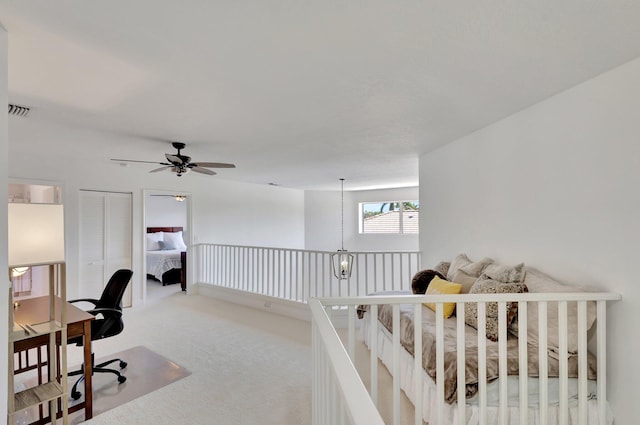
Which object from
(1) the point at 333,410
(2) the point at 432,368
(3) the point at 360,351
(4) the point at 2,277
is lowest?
(3) the point at 360,351

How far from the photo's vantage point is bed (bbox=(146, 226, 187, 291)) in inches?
261

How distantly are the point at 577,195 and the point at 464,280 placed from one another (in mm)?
1100

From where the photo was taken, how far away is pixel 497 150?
9.42 feet

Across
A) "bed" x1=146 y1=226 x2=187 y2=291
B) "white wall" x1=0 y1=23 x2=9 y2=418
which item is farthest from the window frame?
"white wall" x1=0 y1=23 x2=9 y2=418

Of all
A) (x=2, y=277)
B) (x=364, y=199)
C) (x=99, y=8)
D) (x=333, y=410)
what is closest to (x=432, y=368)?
(x=333, y=410)

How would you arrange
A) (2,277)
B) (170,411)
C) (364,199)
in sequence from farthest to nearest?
(364,199) < (170,411) < (2,277)

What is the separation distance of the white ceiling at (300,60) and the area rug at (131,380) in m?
2.29

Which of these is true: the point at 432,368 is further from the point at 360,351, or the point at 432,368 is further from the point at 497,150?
the point at 497,150

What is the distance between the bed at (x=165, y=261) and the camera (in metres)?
6.63

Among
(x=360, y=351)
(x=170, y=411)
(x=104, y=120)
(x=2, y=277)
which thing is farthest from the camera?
(x=360, y=351)

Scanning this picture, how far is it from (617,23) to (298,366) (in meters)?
3.26

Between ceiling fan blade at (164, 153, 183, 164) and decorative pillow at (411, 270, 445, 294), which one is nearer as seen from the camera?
decorative pillow at (411, 270, 445, 294)

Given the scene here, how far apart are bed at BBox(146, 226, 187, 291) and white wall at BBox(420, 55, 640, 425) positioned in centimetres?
565

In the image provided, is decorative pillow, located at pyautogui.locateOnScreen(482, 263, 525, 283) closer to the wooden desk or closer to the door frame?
the wooden desk
